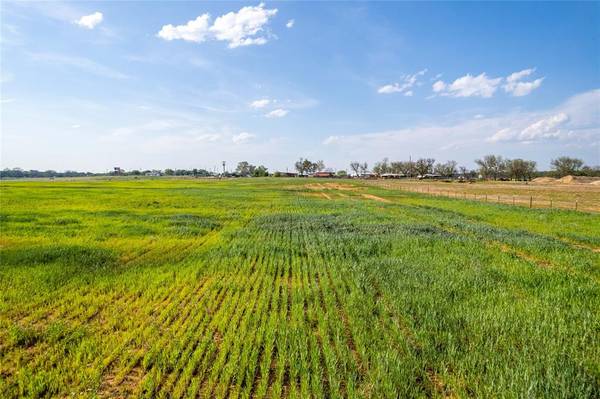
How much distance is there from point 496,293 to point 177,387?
846 cm

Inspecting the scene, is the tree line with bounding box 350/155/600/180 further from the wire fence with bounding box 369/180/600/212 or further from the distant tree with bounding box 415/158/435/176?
the wire fence with bounding box 369/180/600/212

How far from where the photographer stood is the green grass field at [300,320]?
17.2ft

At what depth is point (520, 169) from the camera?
143 m

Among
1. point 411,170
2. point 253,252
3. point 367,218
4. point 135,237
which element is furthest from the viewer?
point 411,170

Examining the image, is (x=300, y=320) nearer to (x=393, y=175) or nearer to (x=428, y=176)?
(x=428, y=176)

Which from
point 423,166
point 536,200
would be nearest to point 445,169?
point 423,166

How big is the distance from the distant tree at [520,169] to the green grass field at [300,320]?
6108 inches

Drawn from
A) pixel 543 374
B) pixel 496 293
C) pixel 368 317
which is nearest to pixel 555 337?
pixel 543 374

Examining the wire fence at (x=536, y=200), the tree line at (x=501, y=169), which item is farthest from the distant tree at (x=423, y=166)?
the wire fence at (x=536, y=200)

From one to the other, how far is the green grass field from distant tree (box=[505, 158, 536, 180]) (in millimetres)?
155148

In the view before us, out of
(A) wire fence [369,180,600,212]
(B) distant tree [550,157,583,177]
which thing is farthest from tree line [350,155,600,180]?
(A) wire fence [369,180,600,212]

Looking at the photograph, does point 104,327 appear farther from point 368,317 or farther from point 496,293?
point 496,293

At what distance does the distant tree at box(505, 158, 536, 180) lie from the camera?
144m

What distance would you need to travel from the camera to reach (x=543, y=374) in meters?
5.37
